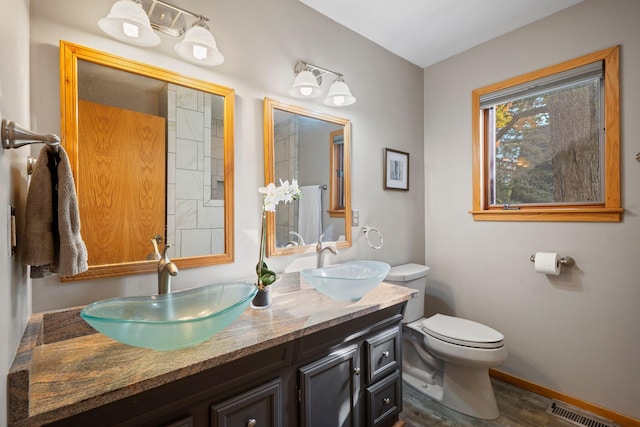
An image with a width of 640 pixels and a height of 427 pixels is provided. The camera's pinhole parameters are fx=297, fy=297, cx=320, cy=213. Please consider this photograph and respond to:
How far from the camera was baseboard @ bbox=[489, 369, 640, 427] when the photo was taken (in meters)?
1.70

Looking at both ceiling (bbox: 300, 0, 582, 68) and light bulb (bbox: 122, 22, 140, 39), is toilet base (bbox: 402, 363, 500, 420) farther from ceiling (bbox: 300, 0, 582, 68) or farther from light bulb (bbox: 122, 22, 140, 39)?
light bulb (bbox: 122, 22, 140, 39)

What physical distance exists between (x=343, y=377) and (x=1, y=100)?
4.68ft

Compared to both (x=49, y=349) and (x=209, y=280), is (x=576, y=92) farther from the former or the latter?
(x=49, y=349)

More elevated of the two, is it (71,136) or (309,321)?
(71,136)

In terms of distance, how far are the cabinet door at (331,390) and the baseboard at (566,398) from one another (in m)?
1.44

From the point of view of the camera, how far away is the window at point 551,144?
69.9 inches

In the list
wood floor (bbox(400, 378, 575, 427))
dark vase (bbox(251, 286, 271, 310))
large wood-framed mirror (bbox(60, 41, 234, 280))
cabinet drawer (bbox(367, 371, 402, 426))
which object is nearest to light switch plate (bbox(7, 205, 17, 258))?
large wood-framed mirror (bbox(60, 41, 234, 280))

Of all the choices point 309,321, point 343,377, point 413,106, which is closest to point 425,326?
point 343,377

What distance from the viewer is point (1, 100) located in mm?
655

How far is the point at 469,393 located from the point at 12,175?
93.2 inches

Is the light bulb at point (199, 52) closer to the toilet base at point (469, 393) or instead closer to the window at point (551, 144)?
the window at point (551, 144)

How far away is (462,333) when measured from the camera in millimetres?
1845

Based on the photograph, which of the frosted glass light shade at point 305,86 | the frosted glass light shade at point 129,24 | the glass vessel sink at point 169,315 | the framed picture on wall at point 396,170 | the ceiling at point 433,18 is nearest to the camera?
the glass vessel sink at point 169,315

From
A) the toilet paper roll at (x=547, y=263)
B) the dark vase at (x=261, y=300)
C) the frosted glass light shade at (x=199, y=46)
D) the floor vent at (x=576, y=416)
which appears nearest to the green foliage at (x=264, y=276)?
the dark vase at (x=261, y=300)
